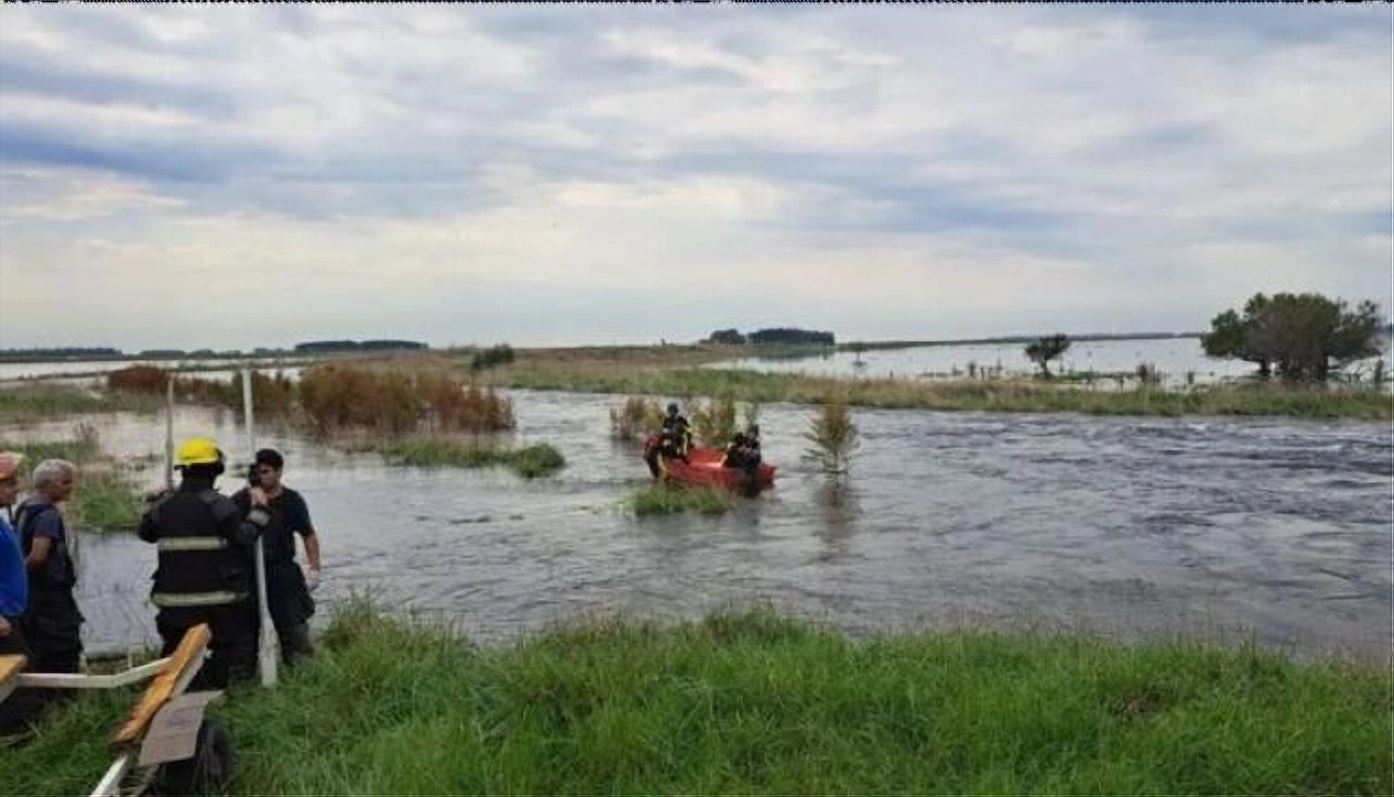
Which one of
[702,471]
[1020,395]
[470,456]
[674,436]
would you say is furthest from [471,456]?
[1020,395]

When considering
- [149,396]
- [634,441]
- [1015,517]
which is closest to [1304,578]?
[1015,517]

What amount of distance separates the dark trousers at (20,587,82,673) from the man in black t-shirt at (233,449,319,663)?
1.24 meters

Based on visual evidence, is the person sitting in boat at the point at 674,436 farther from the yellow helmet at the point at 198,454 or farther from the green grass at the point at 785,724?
the yellow helmet at the point at 198,454

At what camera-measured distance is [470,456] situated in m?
28.1

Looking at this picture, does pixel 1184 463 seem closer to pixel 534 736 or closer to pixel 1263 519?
pixel 1263 519

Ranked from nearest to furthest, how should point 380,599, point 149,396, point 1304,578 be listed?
1. point 380,599
2. point 1304,578
3. point 149,396

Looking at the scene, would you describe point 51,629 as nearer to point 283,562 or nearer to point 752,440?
point 283,562

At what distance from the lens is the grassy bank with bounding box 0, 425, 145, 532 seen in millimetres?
18203

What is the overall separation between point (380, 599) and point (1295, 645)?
32.1ft

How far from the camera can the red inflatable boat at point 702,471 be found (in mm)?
21141

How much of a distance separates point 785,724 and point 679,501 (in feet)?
45.6

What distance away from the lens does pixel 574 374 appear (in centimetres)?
7581

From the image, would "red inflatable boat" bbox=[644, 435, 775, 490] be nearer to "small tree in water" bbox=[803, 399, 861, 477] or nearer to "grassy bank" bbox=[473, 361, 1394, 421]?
"small tree in water" bbox=[803, 399, 861, 477]

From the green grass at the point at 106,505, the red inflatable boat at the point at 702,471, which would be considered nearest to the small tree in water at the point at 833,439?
the red inflatable boat at the point at 702,471
